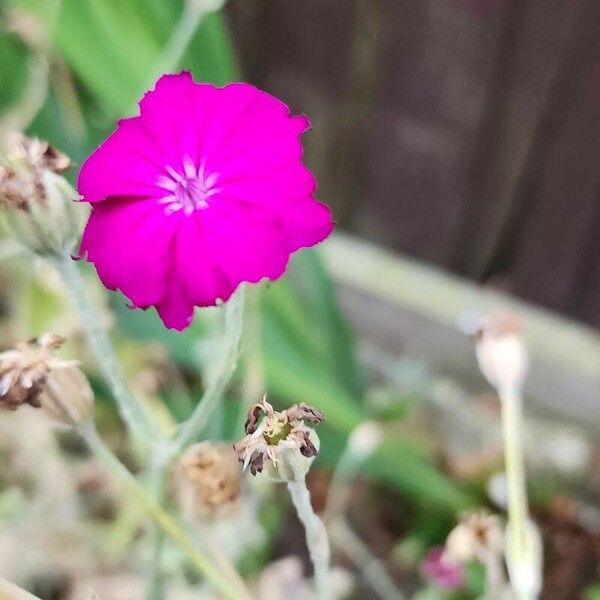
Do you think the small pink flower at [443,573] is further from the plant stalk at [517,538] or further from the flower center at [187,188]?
the flower center at [187,188]

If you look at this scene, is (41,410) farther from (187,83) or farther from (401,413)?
(401,413)

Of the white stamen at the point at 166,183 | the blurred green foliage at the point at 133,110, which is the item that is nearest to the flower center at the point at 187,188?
the white stamen at the point at 166,183

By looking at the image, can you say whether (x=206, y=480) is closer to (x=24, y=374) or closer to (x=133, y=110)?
(x=24, y=374)

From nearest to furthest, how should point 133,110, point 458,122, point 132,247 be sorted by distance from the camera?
point 132,247 → point 133,110 → point 458,122

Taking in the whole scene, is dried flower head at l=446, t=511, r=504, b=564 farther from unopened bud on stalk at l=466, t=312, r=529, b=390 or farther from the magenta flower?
the magenta flower

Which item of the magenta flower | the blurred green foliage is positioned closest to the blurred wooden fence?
the blurred green foliage

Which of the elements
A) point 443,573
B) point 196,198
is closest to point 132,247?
point 196,198
